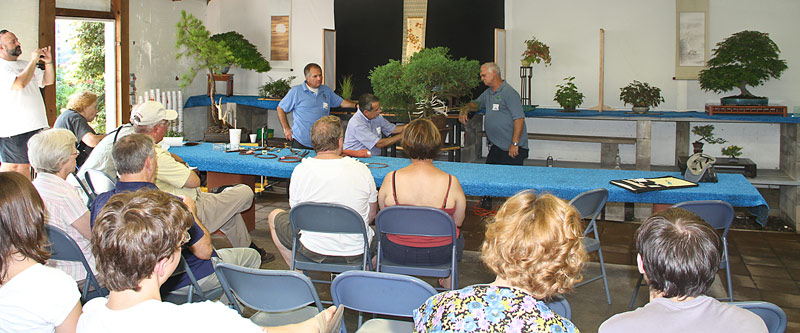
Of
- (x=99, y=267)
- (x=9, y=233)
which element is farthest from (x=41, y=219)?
(x=99, y=267)

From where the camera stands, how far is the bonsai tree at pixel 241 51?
9156 millimetres

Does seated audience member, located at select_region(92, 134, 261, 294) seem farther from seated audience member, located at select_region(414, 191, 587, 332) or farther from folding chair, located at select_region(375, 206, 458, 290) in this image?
seated audience member, located at select_region(414, 191, 587, 332)

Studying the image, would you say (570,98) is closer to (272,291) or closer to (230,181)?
(230,181)

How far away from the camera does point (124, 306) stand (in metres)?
1.89

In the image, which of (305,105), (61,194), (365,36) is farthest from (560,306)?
(365,36)

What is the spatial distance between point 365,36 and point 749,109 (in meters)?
5.11

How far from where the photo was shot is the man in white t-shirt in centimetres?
579

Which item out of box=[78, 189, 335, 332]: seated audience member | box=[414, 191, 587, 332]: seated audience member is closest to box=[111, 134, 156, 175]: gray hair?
box=[78, 189, 335, 332]: seated audience member

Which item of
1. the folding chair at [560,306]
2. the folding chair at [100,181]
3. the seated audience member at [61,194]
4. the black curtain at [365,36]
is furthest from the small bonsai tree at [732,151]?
the seated audience member at [61,194]

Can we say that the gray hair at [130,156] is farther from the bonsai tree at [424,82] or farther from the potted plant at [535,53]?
the potted plant at [535,53]

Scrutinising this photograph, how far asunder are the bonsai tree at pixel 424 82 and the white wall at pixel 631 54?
1.89 meters

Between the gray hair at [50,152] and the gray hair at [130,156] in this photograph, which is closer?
the gray hair at [130,156]

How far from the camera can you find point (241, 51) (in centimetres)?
917

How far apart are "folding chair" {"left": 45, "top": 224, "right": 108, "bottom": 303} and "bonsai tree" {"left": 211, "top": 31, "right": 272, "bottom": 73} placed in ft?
20.7
